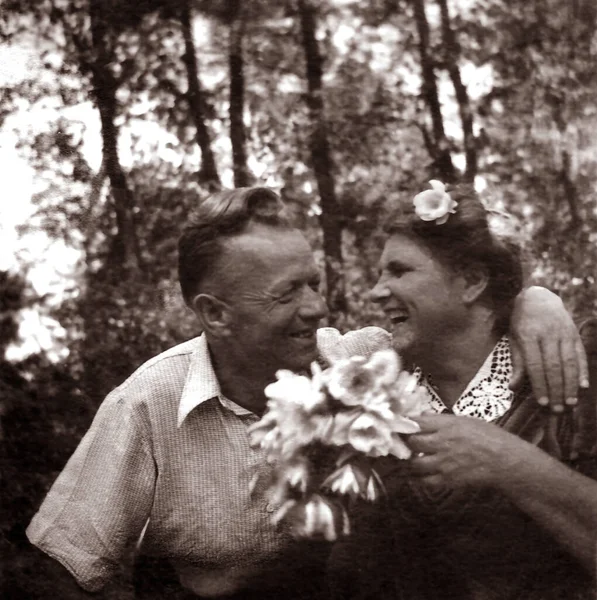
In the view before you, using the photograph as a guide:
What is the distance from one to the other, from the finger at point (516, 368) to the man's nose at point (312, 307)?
0.43 meters

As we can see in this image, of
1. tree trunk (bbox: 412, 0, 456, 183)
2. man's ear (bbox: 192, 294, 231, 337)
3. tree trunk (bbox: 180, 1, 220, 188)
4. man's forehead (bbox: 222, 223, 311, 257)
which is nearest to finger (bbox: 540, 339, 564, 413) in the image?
tree trunk (bbox: 412, 0, 456, 183)

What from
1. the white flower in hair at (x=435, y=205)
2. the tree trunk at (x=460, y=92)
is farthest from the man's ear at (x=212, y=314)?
the tree trunk at (x=460, y=92)

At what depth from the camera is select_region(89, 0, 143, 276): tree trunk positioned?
206cm

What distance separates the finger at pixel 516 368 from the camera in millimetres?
1865

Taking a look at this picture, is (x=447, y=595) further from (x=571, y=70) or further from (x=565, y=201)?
(x=571, y=70)

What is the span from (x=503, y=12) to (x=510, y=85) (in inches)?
7.0

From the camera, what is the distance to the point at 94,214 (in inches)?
81.7

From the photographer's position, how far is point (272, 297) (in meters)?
1.92

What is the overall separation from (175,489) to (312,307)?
1.71ft

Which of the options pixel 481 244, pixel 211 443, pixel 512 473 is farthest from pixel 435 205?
pixel 211 443

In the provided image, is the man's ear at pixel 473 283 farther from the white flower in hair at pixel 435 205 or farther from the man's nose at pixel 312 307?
the man's nose at pixel 312 307

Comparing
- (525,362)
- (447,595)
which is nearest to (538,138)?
(525,362)

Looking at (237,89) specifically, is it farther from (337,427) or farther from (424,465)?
(424,465)

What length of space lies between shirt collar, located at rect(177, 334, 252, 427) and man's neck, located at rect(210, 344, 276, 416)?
0.01 m
